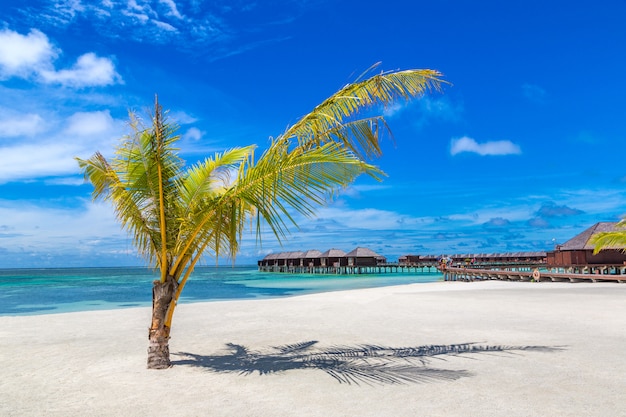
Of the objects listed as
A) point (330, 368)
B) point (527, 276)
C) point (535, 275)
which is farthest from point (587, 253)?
point (330, 368)

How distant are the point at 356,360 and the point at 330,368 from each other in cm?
60

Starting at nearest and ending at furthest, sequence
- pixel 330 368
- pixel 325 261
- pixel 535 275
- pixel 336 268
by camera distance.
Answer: pixel 330 368
pixel 535 275
pixel 336 268
pixel 325 261

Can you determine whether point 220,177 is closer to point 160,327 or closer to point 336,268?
point 160,327

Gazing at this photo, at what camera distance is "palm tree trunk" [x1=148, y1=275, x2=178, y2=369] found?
6.10m

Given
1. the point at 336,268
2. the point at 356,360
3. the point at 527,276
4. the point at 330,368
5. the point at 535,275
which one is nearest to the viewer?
the point at 330,368

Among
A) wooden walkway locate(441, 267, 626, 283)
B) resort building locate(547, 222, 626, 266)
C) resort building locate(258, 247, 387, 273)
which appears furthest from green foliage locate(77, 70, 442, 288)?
resort building locate(258, 247, 387, 273)

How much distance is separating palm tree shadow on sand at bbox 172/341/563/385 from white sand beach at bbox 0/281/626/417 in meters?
0.02

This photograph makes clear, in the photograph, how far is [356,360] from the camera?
6543mm

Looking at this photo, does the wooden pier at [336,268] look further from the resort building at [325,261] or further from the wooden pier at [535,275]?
the wooden pier at [535,275]

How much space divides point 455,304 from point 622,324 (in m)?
5.49

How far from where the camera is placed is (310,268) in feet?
246

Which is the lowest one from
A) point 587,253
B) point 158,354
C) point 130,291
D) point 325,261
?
point 130,291

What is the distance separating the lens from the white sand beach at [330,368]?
4543 mm

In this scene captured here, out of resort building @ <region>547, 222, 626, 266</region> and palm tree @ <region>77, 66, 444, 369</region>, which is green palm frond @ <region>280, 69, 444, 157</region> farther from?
resort building @ <region>547, 222, 626, 266</region>
